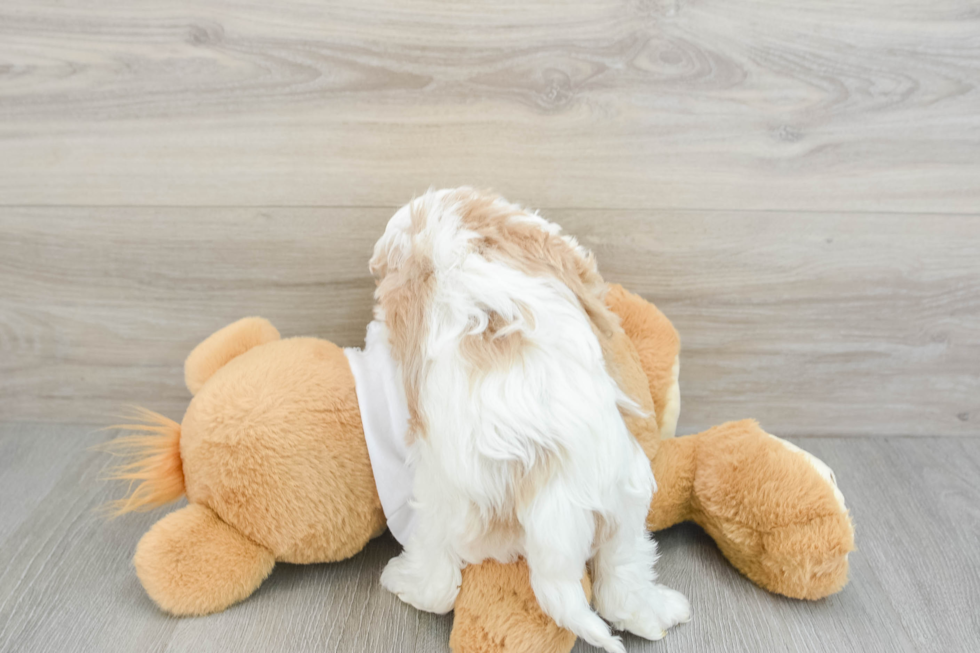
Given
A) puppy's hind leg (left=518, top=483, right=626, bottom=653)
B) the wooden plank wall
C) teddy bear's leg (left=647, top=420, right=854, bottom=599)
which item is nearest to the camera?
puppy's hind leg (left=518, top=483, right=626, bottom=653)

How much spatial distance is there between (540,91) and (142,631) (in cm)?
70

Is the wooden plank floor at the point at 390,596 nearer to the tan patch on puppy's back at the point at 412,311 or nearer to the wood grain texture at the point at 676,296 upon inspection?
the wood grain texture at the point at 676,296

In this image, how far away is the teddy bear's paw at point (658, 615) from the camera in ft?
1.96

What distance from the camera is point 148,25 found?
730 millimetres

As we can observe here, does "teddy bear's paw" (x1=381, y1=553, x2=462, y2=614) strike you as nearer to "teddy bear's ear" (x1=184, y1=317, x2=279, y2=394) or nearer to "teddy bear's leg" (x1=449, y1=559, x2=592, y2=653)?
"teddy bear's leg" (x1=449, y1=559, x2=592, y2=653)

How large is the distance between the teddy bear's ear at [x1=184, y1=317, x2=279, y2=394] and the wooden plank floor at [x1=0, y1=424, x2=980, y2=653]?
0.58ft

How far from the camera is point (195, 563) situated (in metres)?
0.63

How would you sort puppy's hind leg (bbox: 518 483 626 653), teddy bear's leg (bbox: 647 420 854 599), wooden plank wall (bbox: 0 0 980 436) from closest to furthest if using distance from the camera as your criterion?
puppy's hind leg (bbox: 518 483 626 653), teddy bear's leg (bbox: 647 420 854 599), wooden plank wall (bbox: 0 0 980 436)

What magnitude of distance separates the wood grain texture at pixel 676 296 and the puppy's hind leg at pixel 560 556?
1.26 feet

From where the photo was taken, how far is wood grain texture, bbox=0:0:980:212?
72cm

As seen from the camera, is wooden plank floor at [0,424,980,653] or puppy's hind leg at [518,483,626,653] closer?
puppy's hind leg at [518,483,626,653]

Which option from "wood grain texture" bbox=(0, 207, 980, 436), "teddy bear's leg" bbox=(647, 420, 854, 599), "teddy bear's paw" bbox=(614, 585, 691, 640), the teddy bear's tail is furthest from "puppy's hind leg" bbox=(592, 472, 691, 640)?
the teddy bear's tail

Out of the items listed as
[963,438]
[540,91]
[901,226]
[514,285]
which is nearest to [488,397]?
[514,285]

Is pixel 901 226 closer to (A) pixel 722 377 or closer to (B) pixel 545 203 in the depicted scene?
(A) pixel 722 377
